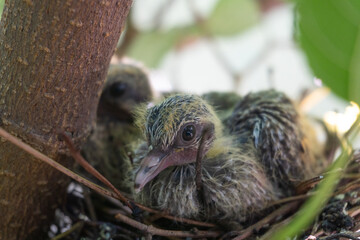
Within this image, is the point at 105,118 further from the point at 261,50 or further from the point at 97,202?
the point at 261,50

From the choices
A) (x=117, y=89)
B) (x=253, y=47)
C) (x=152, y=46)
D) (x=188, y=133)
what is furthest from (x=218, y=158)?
(x=253, y=47)

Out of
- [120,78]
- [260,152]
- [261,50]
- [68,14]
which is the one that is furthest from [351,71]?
[261,50]

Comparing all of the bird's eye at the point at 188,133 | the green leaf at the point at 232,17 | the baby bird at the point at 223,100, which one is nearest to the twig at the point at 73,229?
the bird's eye at the point at 188,133

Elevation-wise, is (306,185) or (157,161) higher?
(157,161)

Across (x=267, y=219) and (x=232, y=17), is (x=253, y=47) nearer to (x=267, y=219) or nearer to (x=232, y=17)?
(x=232, y=17)

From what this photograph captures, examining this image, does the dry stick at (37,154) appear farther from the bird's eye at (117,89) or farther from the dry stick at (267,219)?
the bird's eye at (117,89)

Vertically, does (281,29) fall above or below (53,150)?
above
